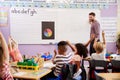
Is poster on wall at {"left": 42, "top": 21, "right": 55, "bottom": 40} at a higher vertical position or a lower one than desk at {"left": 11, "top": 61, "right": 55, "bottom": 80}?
higher

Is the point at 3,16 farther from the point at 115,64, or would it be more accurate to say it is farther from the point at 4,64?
the point at 4,64

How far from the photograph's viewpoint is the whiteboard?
6703 mm

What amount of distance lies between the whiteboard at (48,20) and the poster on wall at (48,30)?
84 mm

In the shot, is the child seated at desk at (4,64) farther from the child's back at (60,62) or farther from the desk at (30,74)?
the child's back at (60,62)

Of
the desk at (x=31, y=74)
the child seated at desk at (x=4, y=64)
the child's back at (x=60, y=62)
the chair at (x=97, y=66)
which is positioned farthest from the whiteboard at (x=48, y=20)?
the child seated at desk at (x=4, y=64)

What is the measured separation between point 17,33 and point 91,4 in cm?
224

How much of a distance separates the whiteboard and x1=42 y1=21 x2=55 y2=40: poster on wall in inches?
3.3

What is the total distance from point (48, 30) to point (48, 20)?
282mm

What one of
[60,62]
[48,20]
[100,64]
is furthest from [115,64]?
[48,20]

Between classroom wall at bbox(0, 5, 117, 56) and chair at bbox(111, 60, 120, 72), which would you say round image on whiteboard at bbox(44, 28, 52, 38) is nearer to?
classroom wall at bbox(0, 5, 117, 56)

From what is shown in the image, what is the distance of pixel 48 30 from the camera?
22.1ft

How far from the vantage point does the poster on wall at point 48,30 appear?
22.1ft

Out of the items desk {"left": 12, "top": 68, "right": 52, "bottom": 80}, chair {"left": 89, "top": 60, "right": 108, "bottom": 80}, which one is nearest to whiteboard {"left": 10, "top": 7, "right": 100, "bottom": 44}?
chair {"left": 89, "top": 60, "right": 108, "bottom": 80}

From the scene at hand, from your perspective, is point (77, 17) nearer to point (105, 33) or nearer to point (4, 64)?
point (105, 33)
